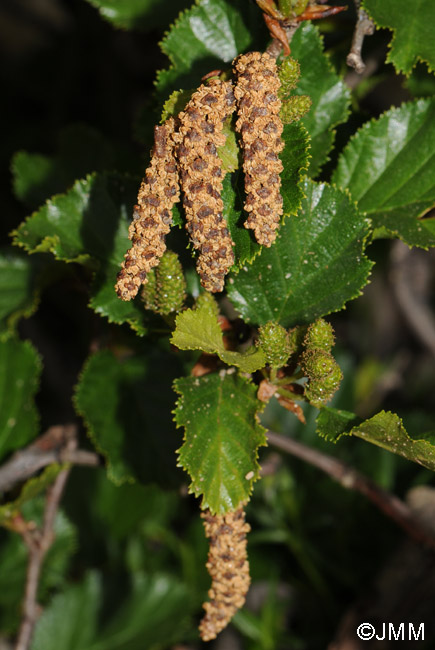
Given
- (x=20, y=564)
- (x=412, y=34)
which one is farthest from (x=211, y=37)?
(x=20, y=564)

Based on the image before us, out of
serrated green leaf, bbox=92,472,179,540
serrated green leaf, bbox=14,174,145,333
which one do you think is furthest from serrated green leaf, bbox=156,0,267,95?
serrated green leaf, bbox=92,472,179,540

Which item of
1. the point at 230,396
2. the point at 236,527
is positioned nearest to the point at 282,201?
the point at 230,396

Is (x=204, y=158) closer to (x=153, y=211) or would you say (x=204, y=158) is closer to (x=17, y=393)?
(x=153, y=211)

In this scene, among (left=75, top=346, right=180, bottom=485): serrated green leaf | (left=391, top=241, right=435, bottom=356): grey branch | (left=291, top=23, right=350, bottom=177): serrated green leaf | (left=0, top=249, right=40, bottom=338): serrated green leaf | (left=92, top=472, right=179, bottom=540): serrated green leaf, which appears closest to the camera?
(left=291, top=23, right=350, bottom=177): serrated green leaf

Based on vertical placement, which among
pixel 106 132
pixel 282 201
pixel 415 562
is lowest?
pixel 415 562

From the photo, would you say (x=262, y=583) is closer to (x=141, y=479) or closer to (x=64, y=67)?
(x=141, y=479)

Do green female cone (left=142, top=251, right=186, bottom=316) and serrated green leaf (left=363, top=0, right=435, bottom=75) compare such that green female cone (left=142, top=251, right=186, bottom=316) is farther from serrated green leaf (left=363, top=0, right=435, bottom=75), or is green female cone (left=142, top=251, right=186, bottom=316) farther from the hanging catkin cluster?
serrated green leaf (left=363, top=0, right=435, bottom=75)
